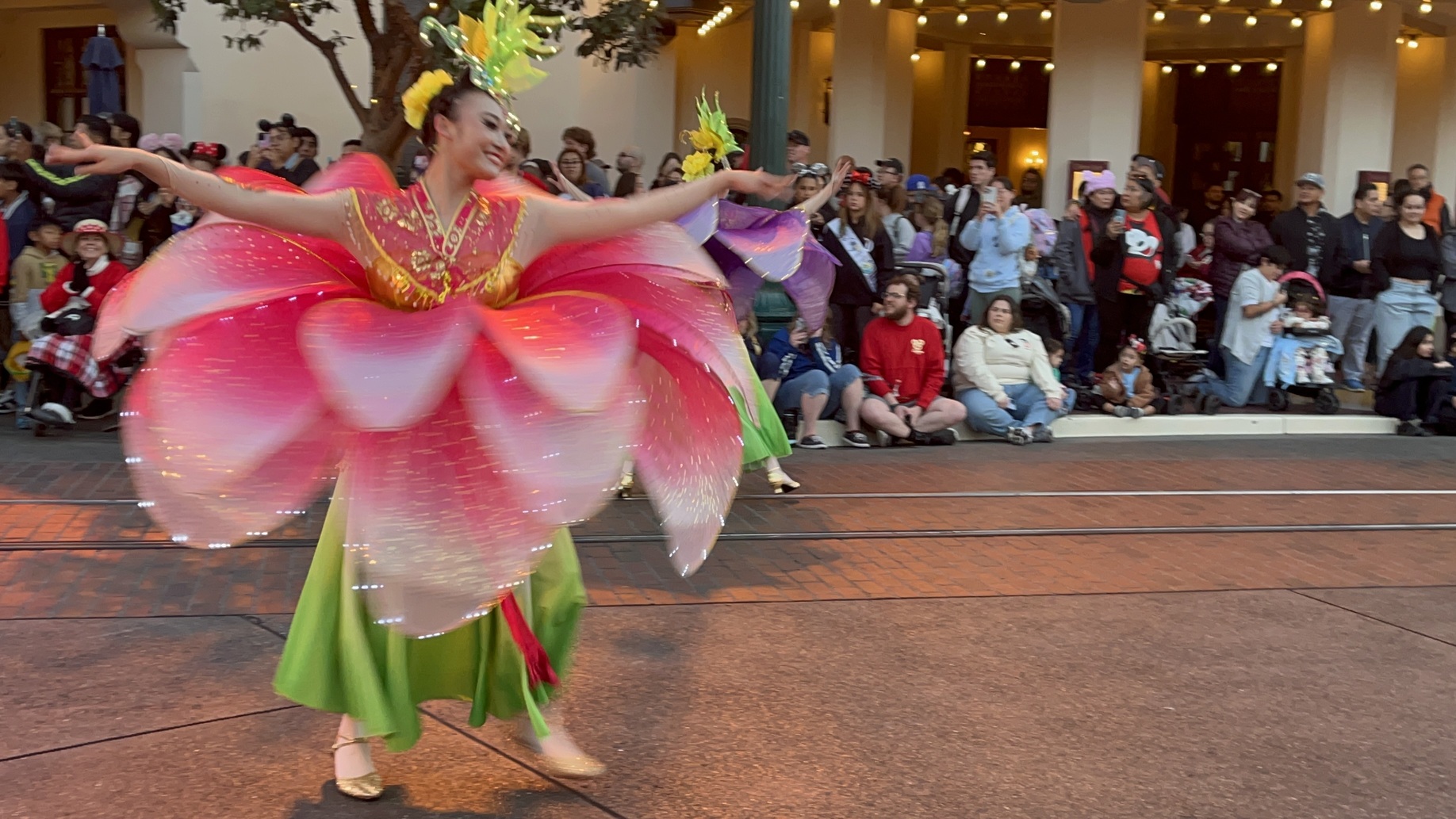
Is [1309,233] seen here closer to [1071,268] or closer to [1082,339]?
[1082,339]

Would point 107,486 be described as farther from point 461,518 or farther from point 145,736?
point 461,518

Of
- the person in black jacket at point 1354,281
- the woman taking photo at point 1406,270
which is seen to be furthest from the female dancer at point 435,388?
the person in black jacket at point 1354,281

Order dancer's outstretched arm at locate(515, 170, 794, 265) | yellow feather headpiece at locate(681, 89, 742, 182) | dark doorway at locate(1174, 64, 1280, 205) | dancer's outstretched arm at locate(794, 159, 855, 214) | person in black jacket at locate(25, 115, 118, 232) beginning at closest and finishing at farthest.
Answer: dancer's outstretched arm at locate(515, 170, 794, 265) → dancer's outstretched arm at locate(794, 159, 855, 214) → yellow feather headpiece at locate(681, 89, 742, 182) → person in black jacket at locate(25, 115, 118, 232) → dark doorway at locate(1174, 64, 1280, 205)

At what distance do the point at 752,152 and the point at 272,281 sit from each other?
595 centimetres

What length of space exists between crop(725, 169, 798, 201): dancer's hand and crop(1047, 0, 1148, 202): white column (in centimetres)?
1385

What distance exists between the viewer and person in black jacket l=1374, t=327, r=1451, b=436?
482 inches

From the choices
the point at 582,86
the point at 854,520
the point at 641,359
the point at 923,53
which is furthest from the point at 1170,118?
the point at 641,359

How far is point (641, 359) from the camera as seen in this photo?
3.90m

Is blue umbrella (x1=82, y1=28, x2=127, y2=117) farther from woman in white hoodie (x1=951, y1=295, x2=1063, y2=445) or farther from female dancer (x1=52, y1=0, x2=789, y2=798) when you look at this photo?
female dancer (x1=52, y1=0, x2=789, y2=798)

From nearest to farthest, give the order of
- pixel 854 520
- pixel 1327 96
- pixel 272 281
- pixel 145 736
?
pixel 272 281
pixel 145 736
pixel 854 520
pixel 1327 96

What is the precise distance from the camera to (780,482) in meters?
8.28

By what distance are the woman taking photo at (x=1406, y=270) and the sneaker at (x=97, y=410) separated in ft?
35.7

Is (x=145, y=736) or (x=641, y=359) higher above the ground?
(x=641, y=359)

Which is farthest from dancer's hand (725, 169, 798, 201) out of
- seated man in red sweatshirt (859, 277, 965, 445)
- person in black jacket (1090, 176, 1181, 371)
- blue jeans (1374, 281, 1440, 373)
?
blue jeans (1374, 281, 1440, 373)
